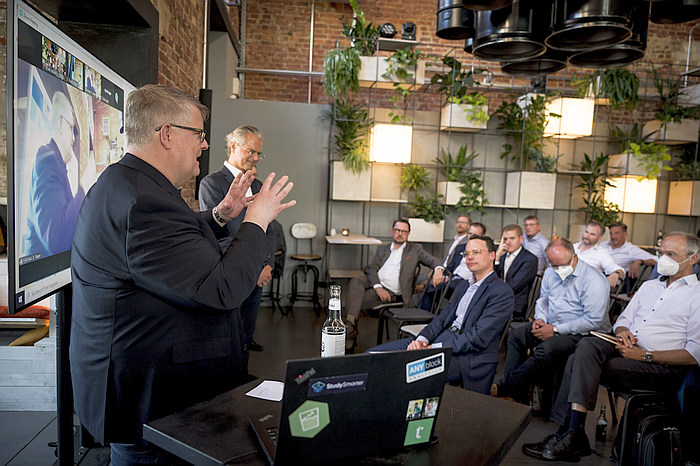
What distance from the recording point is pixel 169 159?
1399 mm

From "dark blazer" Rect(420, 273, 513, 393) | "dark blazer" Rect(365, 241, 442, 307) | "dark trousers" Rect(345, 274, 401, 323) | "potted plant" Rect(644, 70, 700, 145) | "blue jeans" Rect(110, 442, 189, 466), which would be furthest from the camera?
"potted plant" Rect(644, 70, 700, 145)

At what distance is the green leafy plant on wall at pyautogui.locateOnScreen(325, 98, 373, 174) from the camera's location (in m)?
6.49

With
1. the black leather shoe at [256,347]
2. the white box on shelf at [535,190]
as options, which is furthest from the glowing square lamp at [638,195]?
the black leather shoe at [256,347]

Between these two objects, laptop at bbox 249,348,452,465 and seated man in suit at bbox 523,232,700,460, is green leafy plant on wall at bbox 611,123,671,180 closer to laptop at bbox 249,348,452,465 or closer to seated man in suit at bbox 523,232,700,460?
seated man in suit at bbox 523,232,700,460

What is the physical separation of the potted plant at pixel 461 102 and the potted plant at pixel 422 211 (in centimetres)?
81

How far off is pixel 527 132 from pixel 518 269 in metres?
2.86

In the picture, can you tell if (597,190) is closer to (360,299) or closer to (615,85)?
(615,85)

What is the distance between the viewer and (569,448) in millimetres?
2889

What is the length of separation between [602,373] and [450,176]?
4231 millimetres

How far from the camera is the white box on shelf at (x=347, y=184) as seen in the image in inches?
259

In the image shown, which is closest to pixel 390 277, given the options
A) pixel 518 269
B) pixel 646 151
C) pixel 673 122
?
pixel 518 269

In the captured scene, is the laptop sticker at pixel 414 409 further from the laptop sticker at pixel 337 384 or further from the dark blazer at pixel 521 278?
the dark blazer at pixel 521 278

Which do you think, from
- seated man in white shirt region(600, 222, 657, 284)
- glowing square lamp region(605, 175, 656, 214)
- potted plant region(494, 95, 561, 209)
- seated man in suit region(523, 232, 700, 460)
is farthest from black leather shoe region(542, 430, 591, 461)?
glowing square lamp region(605, 175, 656, 214)

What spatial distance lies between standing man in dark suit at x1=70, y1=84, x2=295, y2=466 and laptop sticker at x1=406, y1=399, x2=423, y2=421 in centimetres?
50
